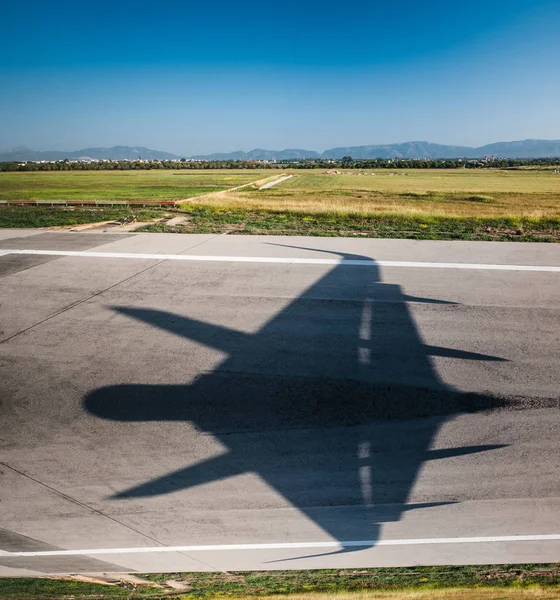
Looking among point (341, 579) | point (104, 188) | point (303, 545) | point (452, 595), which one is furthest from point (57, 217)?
point (104, 188)

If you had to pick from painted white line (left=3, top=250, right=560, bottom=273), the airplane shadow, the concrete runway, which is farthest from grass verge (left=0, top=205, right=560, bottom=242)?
the airplane shadow

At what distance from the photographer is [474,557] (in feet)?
16.2

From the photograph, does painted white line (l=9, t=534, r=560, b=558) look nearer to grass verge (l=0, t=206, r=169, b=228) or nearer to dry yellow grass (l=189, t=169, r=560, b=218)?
grass verge (l=0, t=206, r=169, b=228)

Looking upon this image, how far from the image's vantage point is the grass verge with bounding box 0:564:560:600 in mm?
4941

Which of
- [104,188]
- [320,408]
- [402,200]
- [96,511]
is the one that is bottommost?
[96,511]

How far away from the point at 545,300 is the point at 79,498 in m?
9.15

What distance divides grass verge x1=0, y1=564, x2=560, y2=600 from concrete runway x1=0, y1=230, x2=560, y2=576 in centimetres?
18

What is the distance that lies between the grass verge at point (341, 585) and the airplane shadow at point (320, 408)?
67 cm

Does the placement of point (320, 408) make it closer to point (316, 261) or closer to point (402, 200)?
point (316, 261)

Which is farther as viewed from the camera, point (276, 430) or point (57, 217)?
point (57, 217)

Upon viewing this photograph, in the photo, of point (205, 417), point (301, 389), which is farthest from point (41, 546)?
point (301, 389)

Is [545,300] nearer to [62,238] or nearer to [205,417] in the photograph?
[205,417]

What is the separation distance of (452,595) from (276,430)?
2.71m

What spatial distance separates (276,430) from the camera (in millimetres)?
5750
